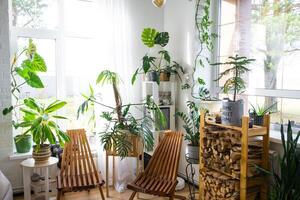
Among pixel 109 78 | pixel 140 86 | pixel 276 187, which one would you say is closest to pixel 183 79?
pixel 140 86

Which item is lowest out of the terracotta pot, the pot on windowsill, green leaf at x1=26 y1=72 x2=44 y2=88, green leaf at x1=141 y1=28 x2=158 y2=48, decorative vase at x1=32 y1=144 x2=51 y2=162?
decorative vase at x1=32 y1=144 x2=51 y2=162

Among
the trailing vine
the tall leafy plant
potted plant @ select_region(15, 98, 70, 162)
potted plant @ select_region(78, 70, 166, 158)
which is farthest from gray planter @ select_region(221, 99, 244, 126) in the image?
potted plant @ select_region(15, 98, 70, 162)

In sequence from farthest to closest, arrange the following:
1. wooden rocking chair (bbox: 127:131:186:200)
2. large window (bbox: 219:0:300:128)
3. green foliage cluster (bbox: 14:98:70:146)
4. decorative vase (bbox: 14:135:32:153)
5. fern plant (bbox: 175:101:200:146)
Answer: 1. decorative vase (bbox: 14:135:32:153)
2. fern plant (bbox: 175:101:200:146)
3. green foliage cluster (bbox: 14:98:70:146)
4. wooden rocking chair (bbox: 127:131:186:200)
5. large window (bbox: 219:0:300:128)

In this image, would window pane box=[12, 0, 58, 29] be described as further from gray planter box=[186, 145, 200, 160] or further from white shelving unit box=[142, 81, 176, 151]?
gray planter box=[186, 145, 200, 160]

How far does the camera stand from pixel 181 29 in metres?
3.48

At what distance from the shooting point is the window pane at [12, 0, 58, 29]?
3.17 m

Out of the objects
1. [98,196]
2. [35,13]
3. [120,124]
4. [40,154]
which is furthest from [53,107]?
[35,13]

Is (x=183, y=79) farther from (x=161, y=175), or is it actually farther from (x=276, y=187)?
(x=276, y=187)

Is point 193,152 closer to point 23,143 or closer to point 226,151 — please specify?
point 226,151

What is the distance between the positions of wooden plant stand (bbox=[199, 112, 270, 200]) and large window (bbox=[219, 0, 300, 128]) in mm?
362

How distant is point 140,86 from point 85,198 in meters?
1.62

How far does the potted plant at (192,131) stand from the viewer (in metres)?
2.74

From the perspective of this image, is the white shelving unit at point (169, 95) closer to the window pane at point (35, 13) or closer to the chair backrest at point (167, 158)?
the chair backrest at point (167, 158)

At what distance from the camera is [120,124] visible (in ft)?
10.2
